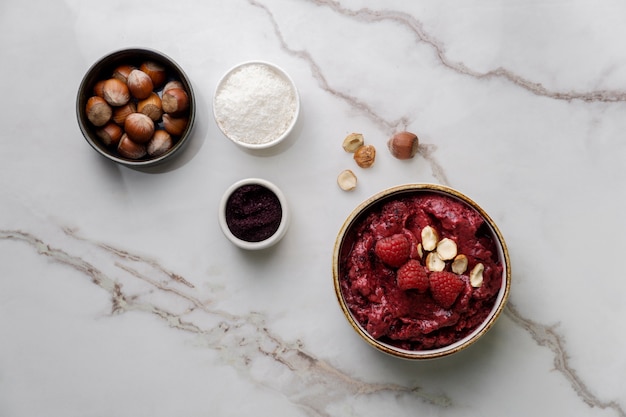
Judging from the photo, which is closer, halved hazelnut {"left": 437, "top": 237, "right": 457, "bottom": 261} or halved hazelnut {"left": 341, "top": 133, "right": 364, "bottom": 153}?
halved hazelnut {"left": 437, "top": 237, "right": 457, "bottom": 261}

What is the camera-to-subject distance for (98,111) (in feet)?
5.88

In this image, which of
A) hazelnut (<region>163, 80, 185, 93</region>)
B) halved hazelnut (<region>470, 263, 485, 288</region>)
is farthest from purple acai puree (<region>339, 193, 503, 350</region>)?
hazelnut (<region>163, 80, 185, 93</region>)

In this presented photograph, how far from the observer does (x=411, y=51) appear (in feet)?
6.19

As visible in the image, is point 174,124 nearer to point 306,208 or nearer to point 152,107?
point 152,107

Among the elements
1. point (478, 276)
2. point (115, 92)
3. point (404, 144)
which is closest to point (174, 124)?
point (115, 92)

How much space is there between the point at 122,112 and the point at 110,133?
0.23 feet

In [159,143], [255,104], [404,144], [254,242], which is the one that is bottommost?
[254,242]

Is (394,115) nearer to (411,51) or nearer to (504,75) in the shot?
(411,51)

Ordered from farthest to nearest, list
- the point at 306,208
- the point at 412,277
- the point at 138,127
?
the point at 306,208 < the point at 138,127 < the point at 412,277

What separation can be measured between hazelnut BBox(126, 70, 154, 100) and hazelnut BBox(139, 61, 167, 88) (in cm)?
2

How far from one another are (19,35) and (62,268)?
73cm

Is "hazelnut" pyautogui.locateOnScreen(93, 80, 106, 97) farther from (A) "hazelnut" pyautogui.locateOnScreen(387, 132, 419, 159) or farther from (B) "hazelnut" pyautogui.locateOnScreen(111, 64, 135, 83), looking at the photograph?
(A) "hazelnut" pyautogui.locateOnScreen(387, 132, 419, 159)

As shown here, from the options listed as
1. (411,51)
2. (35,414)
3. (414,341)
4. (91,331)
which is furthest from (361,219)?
(35,414)

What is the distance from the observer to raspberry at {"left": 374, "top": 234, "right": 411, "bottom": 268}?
5.24 feet
